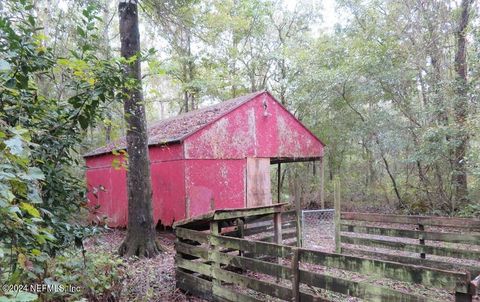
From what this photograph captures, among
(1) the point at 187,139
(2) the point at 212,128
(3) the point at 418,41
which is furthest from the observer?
(3) the point at 418,41

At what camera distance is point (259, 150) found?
12633 millimetres

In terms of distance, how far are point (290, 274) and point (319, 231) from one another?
8.30 metres

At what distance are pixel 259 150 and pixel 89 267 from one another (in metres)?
9.07

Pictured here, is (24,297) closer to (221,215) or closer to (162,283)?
(221,215)

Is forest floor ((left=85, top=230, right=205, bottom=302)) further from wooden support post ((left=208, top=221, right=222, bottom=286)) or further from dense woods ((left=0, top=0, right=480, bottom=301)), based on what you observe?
wooden support post ((left=208, top=221, right=222, bottom=286))

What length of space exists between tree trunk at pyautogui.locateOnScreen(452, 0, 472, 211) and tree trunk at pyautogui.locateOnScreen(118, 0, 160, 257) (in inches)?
376

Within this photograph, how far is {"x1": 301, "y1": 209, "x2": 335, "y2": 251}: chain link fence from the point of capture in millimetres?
9406

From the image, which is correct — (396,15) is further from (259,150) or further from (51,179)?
(51,179)

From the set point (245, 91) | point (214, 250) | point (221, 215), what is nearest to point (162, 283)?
point (214, 250)

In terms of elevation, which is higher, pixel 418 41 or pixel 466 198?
pixel 418 41

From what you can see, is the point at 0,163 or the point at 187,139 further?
the point at 187,139

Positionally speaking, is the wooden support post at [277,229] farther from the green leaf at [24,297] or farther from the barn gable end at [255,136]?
the green leaf at [24,297]

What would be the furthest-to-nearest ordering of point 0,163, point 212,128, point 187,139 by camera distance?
point 212,128 < point 187,139 < point 0,163

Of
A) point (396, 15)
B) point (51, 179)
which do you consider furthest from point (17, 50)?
point (396, 15)
